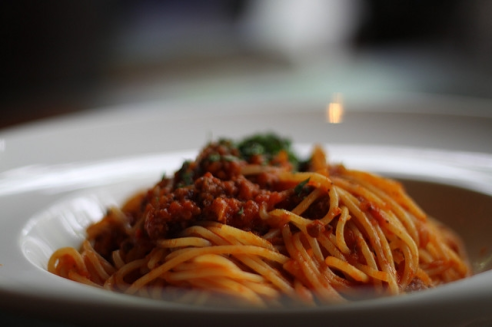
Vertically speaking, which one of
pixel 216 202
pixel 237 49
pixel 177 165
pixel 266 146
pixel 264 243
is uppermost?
pixel 237 49

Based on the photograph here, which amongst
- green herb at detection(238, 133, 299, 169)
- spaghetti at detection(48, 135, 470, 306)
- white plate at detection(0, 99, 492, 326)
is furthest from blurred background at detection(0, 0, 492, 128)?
spaghetti at detection(48, 135, 470, 306)

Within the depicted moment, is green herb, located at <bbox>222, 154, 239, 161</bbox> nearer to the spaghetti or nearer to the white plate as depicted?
the spaghetti

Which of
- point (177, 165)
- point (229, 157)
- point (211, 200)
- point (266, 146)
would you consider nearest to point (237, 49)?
point (177, 165)

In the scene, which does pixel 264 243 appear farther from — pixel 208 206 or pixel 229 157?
pixel 229 157

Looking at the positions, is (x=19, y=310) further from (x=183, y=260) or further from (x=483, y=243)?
(x=483, y=243)

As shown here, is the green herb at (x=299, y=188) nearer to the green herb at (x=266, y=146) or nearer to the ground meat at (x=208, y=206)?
Result: the ground meat at (x=208, y=206)

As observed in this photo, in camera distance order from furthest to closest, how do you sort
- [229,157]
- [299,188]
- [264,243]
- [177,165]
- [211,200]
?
1. [177,165]
2. [229,157]
3. [299,188]
4. [211,200]
5. [264,243]

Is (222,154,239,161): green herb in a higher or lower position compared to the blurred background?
lower

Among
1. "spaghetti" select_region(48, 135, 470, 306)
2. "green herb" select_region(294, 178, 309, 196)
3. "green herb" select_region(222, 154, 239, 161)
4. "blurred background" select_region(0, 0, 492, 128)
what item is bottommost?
"spaghetti" select_region(48, 135, 470, 306)
